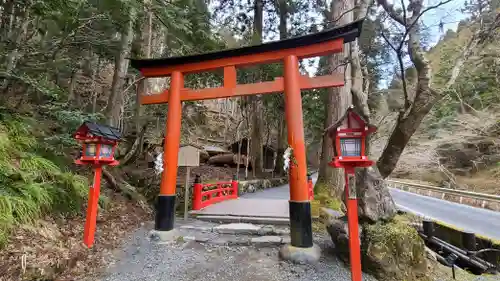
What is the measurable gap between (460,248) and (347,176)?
5335 mm

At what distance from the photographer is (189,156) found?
6707mm

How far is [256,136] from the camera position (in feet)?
50.9

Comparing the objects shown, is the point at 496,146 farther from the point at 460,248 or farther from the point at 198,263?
the point at 198,263

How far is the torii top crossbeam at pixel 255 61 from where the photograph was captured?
4.86 meters

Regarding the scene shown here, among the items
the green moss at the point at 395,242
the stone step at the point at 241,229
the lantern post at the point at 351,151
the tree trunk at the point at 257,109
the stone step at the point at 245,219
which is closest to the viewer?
the lantern post at the point at 351,151

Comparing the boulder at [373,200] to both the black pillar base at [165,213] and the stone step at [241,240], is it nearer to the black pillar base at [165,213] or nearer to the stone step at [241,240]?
the stone step at [241,240]

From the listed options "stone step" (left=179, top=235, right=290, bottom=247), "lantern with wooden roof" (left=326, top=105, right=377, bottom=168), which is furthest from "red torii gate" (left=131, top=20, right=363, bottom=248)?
"lantern with wooden roof" (left=326, top=105, right=377, bottom=168)

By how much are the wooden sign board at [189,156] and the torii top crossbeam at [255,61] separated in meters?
1.36

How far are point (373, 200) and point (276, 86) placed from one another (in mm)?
2660

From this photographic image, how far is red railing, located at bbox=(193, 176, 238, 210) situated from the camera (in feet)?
25.0

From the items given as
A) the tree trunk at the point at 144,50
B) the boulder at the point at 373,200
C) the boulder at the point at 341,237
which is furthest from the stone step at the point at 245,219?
the tree trunk at the point at 144,50

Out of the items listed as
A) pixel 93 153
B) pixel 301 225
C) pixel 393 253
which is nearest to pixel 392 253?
pixel 393 253

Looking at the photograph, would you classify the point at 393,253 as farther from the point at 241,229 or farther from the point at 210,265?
the point at 241,229

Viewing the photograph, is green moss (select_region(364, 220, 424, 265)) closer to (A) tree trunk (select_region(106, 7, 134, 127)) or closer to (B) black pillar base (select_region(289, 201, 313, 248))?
(B) black pillar base (select_region(289, 201, 313, 248))
